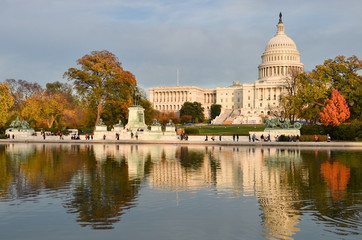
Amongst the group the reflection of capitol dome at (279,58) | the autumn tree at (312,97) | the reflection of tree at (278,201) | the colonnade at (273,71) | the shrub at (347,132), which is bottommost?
the reflection of tree at (278,201)

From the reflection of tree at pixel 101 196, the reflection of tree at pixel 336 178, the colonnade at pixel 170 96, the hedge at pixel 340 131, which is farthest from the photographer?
the colonnade at pixel 170 96

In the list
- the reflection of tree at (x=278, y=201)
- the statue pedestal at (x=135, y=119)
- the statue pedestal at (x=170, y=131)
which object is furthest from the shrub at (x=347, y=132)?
the reflection of tree at (x=278, y=201)

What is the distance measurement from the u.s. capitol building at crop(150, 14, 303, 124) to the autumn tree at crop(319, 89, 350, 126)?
81809 mm

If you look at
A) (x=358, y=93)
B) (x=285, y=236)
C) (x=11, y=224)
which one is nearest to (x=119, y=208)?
(x=11, y=224)

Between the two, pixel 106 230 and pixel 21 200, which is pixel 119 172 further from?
pixel 106 230

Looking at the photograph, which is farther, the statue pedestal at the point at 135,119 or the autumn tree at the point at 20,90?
the autumn tree at the point at 20,90

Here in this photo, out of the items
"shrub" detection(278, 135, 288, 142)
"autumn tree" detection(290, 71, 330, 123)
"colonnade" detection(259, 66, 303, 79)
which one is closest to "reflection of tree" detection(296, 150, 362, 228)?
"shrub" detection(278, 135, 288, 142)

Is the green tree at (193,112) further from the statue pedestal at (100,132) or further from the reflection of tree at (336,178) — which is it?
the reflection of tree at (336,178)

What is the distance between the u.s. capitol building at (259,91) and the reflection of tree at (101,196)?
118m

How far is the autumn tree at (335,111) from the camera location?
157 feet

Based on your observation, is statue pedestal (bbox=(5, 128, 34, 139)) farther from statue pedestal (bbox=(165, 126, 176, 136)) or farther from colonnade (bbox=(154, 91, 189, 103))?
colonnade (bbox=(154, 91, 189, 103))

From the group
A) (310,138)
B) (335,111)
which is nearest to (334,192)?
(310,138)

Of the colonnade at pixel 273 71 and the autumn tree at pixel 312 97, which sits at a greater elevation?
the colonnade at pixel 273 71

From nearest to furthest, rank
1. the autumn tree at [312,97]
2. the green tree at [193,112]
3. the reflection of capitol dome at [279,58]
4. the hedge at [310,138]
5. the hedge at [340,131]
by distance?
1. the hedge at [310,138]
2. the hedge at [340,131]
3. the autumn tree at [312,97]
4. the green tree at [193,112]
5. the reflection of capitol dome at [279,58]
